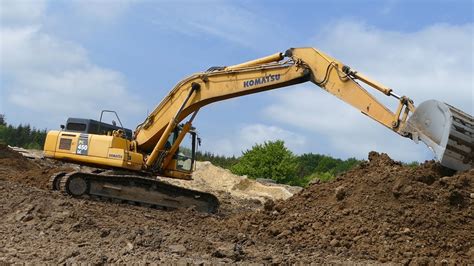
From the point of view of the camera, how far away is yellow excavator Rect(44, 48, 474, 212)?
38.9ft

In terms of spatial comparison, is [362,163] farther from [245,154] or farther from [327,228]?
[245,154]

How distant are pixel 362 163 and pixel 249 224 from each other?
276 centimetres

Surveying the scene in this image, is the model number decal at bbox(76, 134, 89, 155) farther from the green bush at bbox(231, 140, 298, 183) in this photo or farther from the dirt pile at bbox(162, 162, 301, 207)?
the green bush at bbox(231, 140, 298, 183)

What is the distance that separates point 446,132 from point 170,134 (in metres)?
7.42

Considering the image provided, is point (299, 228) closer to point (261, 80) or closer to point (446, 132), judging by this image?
point (446, 132)

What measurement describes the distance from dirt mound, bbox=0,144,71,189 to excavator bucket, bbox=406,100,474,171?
8879mm

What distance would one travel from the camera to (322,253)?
816 cm

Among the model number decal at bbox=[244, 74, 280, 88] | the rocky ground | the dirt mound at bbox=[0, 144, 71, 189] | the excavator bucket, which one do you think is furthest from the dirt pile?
the excavator bucket

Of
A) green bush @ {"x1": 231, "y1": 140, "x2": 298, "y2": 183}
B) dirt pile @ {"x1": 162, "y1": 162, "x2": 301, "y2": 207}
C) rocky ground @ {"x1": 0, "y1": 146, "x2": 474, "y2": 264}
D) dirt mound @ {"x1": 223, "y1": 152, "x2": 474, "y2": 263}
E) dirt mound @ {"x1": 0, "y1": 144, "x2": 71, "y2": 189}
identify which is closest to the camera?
rocky ground @ {"x1": 0, "y1": 146, "x2": 474, "y2": 264}

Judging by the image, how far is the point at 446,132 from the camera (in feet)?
29.8

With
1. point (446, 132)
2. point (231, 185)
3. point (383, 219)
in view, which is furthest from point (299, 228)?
point (231, 185)

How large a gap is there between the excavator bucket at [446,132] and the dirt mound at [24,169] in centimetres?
888

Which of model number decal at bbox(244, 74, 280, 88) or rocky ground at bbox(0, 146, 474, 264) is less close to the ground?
model number decal at bbox(244, 74, 280, 88)

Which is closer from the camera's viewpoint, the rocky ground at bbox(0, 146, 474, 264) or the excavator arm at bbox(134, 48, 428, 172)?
the rocky ground at bbox(0, 146, 474, 264)
